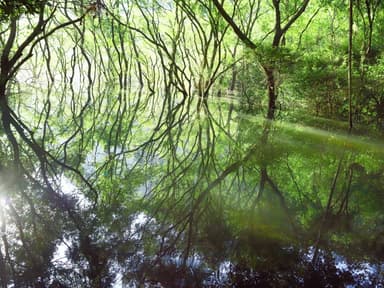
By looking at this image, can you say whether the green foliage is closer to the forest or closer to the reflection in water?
the forest

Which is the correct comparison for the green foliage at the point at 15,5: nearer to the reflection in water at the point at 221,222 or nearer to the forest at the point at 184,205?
the forest at the point at 184,205

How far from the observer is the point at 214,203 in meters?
4.29

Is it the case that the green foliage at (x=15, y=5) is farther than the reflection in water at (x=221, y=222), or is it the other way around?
the green foliage at (x=15, y=5)

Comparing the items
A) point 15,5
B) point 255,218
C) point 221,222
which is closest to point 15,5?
point 15,5

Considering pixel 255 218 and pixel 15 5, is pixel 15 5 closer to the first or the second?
pixel 15 5

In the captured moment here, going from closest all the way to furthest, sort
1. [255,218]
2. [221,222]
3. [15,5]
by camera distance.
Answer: [221,222] < [255,218] < [15,5]

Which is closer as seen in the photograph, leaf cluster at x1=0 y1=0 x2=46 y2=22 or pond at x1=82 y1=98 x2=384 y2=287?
pond at x1=82 y1=98 x2=384 y2=287

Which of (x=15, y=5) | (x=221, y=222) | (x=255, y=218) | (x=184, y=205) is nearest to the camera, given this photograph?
(x=221, y=222)

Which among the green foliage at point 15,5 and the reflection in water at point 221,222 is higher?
the green foliage at point 15,5

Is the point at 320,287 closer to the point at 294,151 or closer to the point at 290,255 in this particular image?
the point at 290,255

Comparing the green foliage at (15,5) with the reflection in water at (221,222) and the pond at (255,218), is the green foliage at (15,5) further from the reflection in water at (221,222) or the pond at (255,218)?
the pond at (255,218)

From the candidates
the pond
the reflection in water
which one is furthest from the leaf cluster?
the pond

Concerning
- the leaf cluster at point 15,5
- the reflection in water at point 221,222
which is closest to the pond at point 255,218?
the reflection in water at point 221,222

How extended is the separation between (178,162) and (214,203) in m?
2.04
